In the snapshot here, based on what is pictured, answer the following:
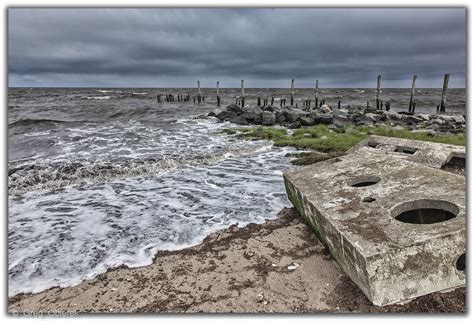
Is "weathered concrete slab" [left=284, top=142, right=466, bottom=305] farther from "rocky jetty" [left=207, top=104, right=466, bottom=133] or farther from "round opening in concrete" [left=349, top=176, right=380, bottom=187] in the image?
"rocky jetty" [left=207, top=104, right=466, bottom=133]

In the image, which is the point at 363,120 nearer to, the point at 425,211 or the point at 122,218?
the point at 425,211

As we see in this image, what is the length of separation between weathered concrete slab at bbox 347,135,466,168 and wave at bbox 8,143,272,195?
494 cm

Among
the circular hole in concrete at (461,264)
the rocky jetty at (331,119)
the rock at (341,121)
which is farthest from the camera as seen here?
the rocky jetty at (331,119)

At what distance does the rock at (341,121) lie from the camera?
1841 cm

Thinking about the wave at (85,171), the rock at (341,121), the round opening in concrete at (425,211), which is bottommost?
the wave at (85,171)

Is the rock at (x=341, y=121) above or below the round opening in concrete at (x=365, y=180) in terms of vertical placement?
below

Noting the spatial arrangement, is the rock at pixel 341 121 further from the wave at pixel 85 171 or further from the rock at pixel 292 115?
→ the wave at pixel 85 171

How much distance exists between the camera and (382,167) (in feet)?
18.0

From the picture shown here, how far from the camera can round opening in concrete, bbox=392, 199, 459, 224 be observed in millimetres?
3965

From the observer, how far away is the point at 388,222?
3.66 m

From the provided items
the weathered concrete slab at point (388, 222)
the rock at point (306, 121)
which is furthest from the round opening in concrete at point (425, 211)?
the rock at point (306, 121)

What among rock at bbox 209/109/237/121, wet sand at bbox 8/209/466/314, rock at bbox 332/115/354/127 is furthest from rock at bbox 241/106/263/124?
wet sand at bbox 8/209/466/314

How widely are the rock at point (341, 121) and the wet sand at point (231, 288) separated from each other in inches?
580

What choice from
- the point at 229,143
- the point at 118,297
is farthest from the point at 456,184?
the point at 229,143
